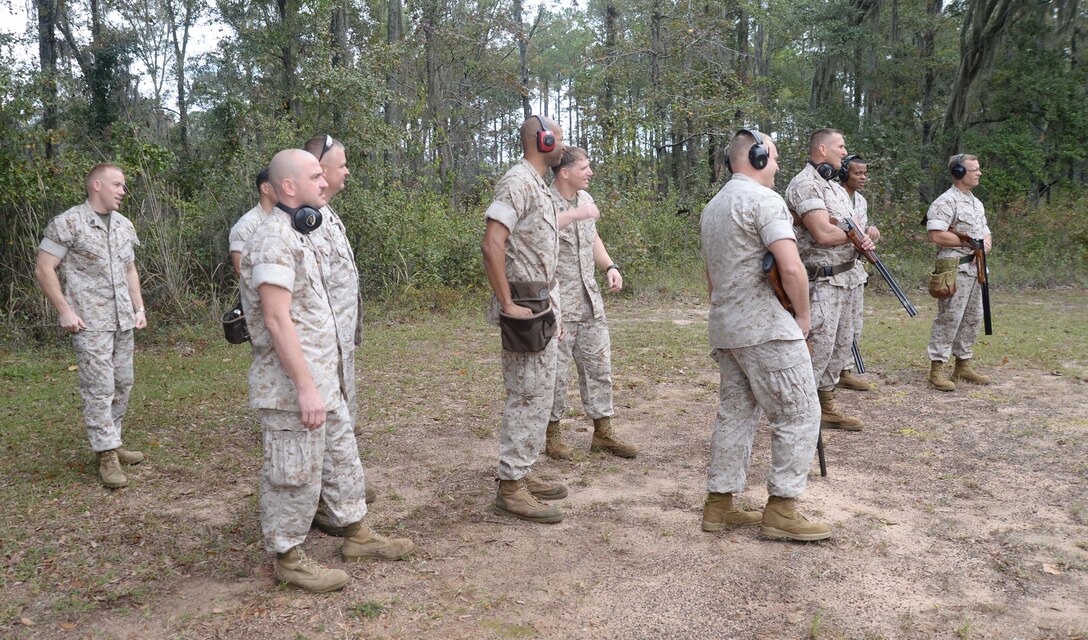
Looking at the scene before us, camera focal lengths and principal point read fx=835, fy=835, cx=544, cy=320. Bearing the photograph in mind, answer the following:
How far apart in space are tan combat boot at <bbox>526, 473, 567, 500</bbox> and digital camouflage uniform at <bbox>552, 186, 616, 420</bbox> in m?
0.82

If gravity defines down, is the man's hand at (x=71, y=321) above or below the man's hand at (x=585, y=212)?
below

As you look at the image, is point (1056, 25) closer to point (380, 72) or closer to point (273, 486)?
point (380, 72)

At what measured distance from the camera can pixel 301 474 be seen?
3.60 metres

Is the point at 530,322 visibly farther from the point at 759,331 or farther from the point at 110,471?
the point at 110,471

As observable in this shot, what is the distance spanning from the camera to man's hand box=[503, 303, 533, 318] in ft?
14.4

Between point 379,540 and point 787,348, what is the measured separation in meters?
2.22

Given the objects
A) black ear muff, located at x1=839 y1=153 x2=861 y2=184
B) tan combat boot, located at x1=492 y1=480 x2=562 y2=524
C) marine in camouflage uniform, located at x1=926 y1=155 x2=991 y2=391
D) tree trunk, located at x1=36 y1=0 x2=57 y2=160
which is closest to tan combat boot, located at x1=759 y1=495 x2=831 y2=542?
tan combat boot, located at x1=492 y1=480 x2=562 y2=524

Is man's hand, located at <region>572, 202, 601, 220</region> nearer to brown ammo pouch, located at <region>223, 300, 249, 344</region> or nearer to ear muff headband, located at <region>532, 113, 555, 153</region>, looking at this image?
ear muff headband, located at <region>532, 113, 555, 153</region>

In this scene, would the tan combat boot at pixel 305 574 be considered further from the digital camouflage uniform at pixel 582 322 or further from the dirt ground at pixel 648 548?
the digital camouflage uniform at pixel 582 322

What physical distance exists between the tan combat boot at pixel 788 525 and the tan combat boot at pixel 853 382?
12.1 feet

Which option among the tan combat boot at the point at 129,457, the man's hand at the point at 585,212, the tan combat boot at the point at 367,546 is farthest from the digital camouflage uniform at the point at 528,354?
the tan combat boot at the point at 129,457

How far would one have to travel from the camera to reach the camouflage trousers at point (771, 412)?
4105mm

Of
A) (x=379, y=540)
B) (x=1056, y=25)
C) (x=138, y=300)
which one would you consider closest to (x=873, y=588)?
(x=379, y=540)

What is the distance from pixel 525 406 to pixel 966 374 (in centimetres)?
526
